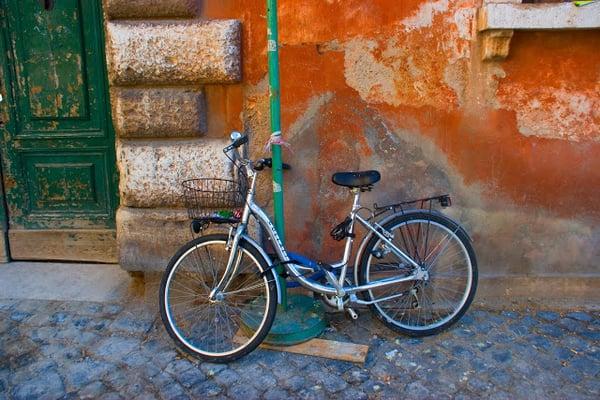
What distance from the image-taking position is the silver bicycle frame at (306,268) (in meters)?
3.26

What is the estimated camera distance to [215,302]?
3.26 metres

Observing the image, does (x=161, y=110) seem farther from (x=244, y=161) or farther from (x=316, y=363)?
(x=316, y=363)

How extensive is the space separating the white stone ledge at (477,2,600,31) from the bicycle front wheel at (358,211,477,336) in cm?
124

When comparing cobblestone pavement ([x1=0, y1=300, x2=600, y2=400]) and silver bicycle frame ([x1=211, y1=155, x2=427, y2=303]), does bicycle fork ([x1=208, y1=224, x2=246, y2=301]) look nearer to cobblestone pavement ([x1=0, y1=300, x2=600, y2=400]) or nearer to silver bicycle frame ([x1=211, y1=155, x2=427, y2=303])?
silver bicycle frame ([x1=211, y1=155, x2=427, y2=303])

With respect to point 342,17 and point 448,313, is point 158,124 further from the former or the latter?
point 448,313

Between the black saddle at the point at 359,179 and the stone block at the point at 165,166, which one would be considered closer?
the black saddle at the point at 359,179

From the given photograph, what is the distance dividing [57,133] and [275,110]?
6.57 ft

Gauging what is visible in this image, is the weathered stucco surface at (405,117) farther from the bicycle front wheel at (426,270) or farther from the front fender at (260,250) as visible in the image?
the front fender at (260,250)

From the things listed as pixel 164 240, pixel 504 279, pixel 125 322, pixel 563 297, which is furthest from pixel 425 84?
pixel 125 322

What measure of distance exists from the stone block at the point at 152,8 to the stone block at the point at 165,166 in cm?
82

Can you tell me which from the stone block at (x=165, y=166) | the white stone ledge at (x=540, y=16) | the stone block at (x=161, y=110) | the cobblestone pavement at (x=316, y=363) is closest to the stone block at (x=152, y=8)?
the stone block at (x=161, y=110)

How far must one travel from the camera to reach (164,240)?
384cm

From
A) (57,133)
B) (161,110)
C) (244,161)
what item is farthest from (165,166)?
(57,133)

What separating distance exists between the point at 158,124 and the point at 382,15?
5.33 ft
